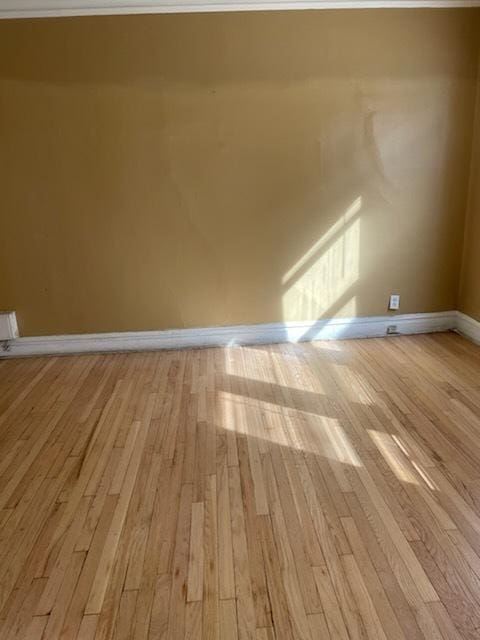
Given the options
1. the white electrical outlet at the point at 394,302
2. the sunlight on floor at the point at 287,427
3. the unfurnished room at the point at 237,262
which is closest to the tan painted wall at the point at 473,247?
the unfurnished room at the point at 237,262

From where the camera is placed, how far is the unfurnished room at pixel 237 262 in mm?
2162

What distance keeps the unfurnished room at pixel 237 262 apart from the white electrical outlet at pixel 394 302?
0.01m

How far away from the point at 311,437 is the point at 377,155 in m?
2.31

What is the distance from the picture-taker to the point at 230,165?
347 cm

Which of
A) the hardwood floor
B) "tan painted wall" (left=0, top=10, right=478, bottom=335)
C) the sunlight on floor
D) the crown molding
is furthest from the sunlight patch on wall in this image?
the crown molding

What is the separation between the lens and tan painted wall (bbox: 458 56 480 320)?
3.57 m

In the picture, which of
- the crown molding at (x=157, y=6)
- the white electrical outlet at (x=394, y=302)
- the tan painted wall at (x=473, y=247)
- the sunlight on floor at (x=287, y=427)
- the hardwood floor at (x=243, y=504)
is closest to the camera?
the hardwood floor at (x=243, y=504)

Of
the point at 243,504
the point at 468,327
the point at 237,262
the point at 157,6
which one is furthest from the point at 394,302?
the point at 157,6

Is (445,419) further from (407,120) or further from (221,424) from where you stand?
(407,120)

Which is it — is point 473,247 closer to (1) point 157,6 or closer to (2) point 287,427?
(2) point 287,427

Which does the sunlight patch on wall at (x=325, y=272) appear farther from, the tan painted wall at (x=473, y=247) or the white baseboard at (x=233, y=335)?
the tan painted wall at (x=473, y=247)

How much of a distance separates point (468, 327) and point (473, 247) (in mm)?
648

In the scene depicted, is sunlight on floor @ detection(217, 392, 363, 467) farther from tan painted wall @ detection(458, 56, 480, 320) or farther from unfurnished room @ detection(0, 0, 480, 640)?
tan painted wall @ detection(458, 56, 480, 320)

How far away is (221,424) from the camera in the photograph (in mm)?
2592
